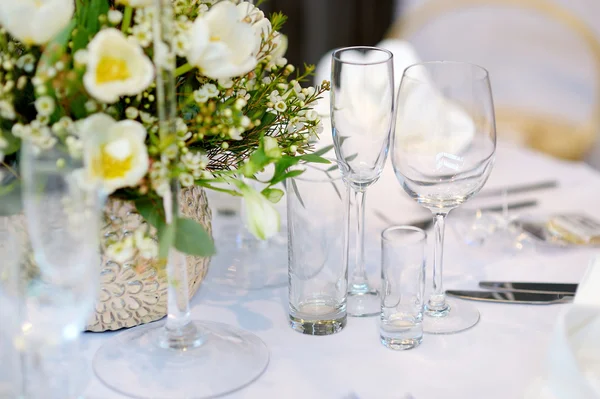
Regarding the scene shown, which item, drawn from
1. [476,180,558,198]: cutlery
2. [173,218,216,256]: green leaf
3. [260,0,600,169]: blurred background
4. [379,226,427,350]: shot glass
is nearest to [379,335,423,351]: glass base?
[379,226,427,350]: shot glass

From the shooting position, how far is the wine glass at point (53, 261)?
0.71 metres

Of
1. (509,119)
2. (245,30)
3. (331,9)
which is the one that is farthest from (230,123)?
(331,9)

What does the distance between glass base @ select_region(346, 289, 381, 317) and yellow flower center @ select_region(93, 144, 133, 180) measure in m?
0.40

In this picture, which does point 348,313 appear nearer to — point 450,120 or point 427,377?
point 427,377

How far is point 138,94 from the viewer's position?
827mm

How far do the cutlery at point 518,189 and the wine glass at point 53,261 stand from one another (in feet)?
2.99

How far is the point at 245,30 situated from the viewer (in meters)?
0.80

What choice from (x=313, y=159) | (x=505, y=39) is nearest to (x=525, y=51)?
(x=505, y=39)

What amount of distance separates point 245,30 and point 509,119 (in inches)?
73.4

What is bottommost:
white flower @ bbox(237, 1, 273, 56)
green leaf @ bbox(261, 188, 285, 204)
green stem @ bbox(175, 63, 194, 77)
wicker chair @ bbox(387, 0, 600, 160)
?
wicker chair @ bbox(387, 0, 600, 160)

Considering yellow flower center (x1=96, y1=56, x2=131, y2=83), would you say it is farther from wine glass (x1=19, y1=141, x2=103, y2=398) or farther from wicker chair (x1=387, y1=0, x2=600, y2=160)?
wicker chair (x1=387, y1=0, x2=600, y2=160)

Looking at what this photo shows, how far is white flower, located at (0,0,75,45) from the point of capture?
0.72 meters

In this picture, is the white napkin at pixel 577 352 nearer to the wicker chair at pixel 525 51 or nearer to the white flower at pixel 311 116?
the white flower at pixel 311 116

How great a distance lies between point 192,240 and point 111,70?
0.20 m
